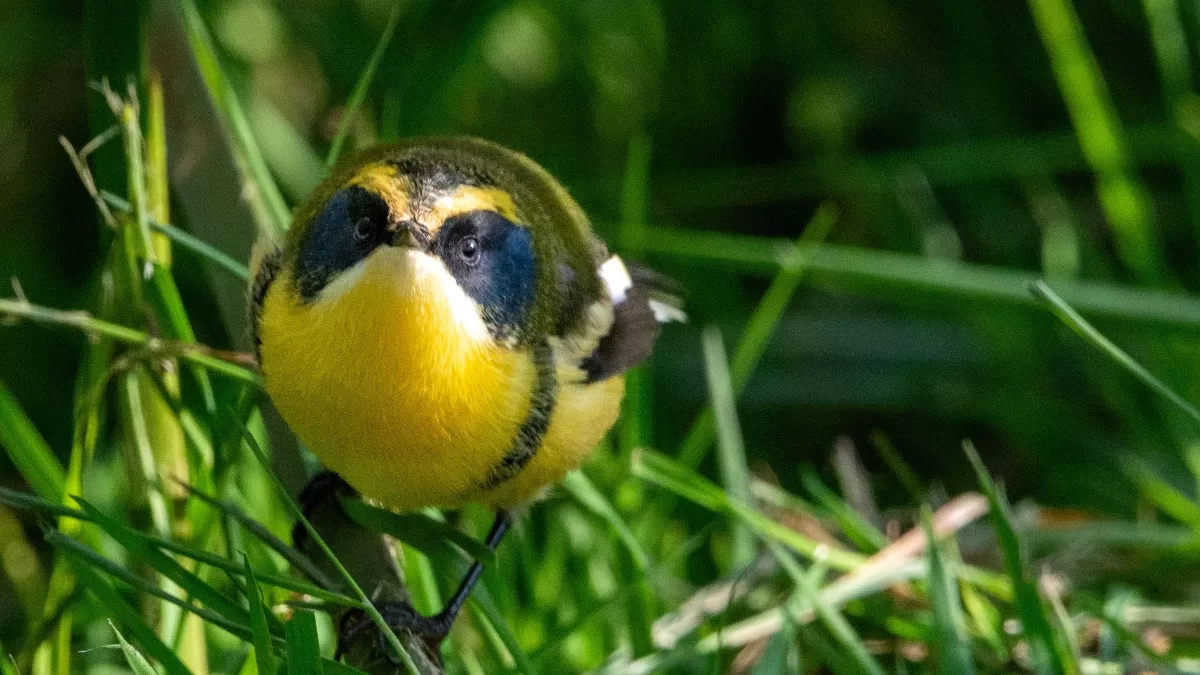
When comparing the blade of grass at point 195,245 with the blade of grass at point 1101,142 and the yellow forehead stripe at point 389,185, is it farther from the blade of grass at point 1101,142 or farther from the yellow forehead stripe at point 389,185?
the blade of grass at point 1101,142

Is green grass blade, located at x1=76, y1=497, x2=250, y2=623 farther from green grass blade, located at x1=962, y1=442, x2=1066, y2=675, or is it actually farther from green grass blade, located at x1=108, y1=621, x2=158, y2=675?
green grass blade, located at x1=962, y1=442, x2=1066, y2=675

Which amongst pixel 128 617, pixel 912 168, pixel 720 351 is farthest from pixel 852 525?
pixel 912 168

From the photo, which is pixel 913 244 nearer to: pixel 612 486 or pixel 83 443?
pixel 612 486

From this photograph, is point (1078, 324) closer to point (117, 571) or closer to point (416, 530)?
point (416, 530)

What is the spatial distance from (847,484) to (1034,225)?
155 centimetres

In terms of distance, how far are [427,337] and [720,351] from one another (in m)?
0.92

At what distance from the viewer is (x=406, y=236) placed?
154 cm

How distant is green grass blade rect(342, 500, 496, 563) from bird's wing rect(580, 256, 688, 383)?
0.94ft

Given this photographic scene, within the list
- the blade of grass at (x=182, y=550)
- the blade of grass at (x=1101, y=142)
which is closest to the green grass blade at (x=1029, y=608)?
the blade of grass at (x=182, y=550)

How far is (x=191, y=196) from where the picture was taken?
77.0 inches

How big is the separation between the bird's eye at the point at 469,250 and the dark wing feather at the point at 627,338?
0.93ft

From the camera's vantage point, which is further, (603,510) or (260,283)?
(603,510)

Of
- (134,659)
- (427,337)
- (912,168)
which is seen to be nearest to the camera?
(134,659)

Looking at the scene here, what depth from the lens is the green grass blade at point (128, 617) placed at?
1.53 m
